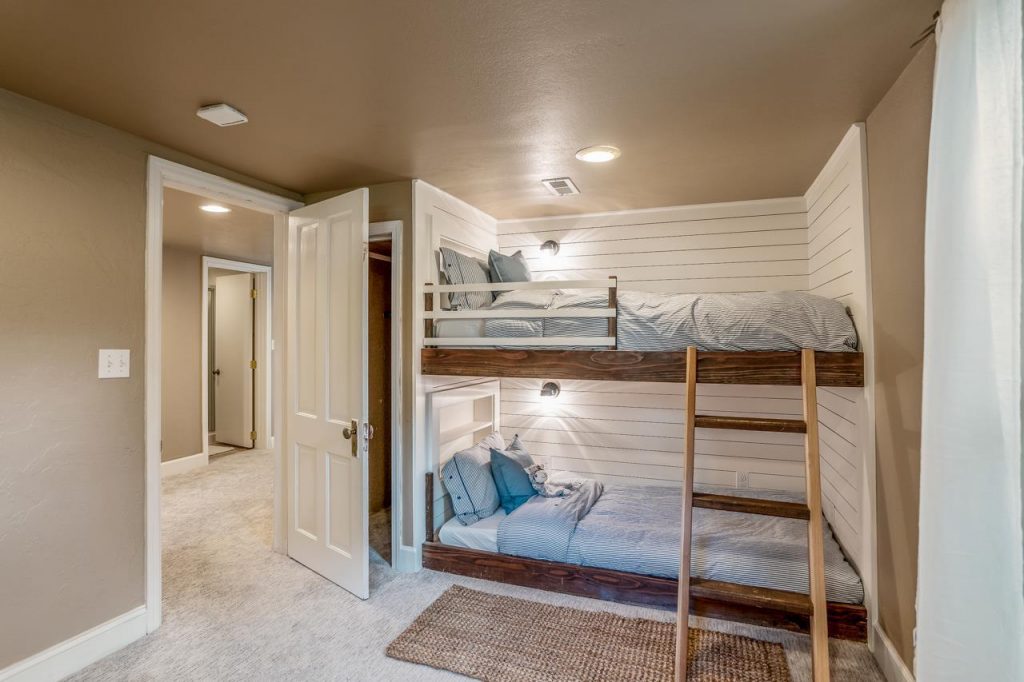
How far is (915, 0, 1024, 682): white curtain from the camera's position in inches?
42.4

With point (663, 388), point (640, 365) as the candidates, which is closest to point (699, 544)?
point (640, 365)

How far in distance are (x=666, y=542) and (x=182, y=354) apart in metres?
5.03

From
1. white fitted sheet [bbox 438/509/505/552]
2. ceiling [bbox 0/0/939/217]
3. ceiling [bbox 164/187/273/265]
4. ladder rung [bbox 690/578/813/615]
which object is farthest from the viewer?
ceiling [bbox 164/187/273/265]

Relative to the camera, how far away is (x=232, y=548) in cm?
329

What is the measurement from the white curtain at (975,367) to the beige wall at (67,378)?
293 cm

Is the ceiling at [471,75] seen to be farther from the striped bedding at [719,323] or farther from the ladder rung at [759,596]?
the ladder rung at [759,596]

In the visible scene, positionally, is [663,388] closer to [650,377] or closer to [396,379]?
[650,377]

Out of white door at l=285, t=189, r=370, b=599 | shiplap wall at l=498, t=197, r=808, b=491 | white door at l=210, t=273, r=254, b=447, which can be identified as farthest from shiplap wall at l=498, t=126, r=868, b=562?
white door at l=210, t=273, r=254, b=447

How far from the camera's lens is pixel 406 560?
300 cm

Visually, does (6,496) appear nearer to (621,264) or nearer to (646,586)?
(646,586)

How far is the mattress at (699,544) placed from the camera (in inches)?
93.2

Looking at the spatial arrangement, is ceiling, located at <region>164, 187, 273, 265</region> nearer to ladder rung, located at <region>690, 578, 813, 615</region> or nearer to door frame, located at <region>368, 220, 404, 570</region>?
door frame, located at <region>368, 220, 404, 570</region>

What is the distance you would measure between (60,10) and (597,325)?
220cm

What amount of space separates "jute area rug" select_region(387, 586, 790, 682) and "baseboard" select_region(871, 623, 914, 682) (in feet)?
1.18
